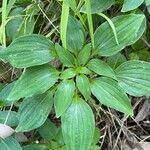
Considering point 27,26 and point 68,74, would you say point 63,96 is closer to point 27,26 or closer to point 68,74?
point 68,74

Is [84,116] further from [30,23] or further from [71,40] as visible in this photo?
[30,23]

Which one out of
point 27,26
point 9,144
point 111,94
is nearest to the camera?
point 111,94

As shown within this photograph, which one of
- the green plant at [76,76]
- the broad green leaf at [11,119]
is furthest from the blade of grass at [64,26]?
the broad green leaf at [11,119]

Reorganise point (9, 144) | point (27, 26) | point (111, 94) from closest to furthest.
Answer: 1. point (111, 94)
2. point (9, 144)
3. point (27, 26)

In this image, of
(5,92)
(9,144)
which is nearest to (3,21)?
(5,92)

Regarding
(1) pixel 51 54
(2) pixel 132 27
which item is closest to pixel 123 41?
(2) pixel 132 27

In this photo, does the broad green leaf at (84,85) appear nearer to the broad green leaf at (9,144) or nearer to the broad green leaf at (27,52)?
the broad green leaf at (27,52)
